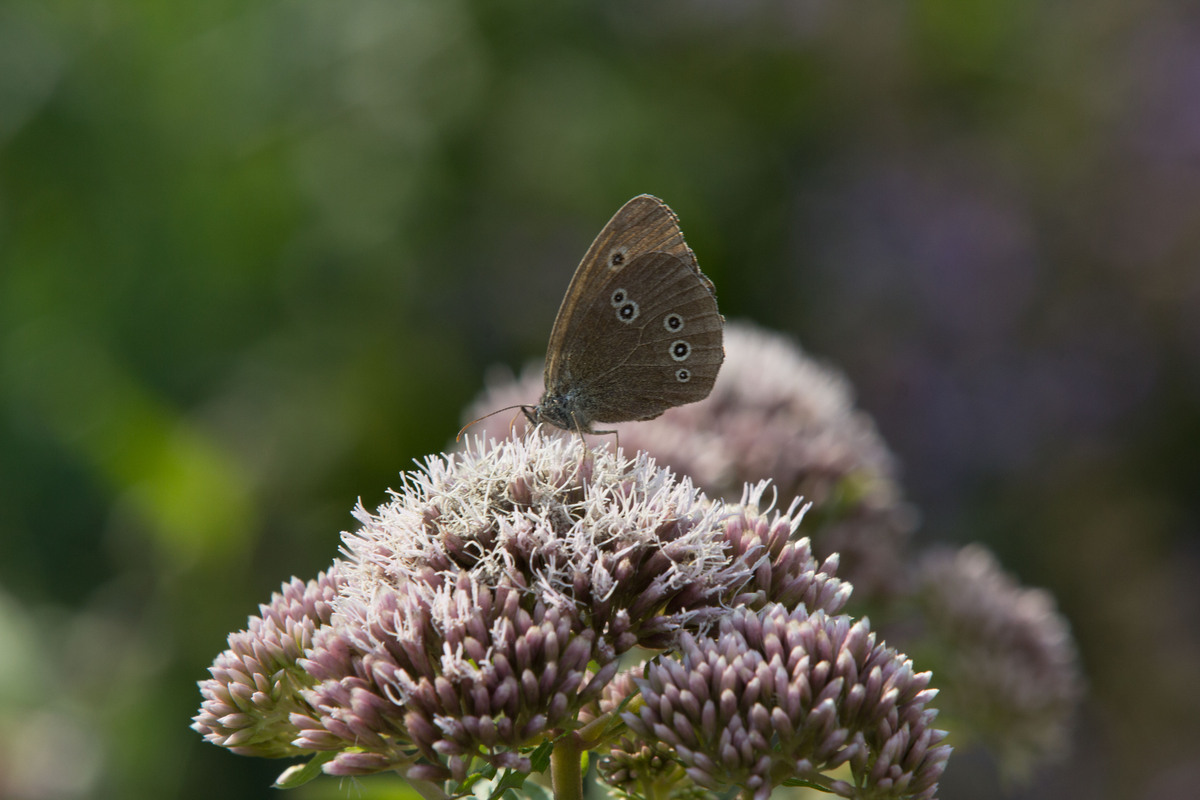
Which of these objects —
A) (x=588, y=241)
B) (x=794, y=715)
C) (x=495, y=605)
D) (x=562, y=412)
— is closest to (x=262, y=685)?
(x=495, y=605)

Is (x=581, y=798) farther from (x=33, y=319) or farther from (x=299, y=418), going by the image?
(x=33, y=319)

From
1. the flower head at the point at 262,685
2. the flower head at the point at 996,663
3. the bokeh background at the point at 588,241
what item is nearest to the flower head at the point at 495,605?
the flower head at the point at 262,685

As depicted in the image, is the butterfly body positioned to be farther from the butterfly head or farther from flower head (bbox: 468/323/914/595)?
flower head (bbox: 468/323/914/595)

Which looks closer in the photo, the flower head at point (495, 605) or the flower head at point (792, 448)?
the flower head at point (495, 605)

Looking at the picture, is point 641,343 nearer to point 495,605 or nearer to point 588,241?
point 495,605

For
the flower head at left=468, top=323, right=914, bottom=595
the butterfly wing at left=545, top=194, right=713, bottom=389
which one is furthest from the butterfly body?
the flower head at left=468, top=323, right=914, bottom=595

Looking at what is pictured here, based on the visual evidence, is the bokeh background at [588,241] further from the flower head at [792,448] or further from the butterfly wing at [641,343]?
the butterfly wing at [641,343]

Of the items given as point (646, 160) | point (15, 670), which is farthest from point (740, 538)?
point (646, 160)
